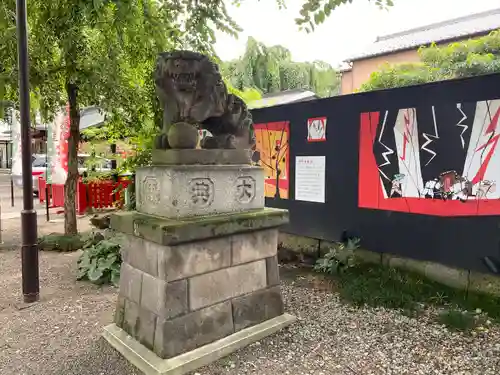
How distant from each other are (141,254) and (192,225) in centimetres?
62

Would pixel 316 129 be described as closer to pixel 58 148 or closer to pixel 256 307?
pixel 256 307

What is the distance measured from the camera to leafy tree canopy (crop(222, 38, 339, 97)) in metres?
21.3

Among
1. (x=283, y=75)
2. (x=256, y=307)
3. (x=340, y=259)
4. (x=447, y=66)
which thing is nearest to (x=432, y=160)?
(x=340, y=259)

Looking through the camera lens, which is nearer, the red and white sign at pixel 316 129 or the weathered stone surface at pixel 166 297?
the weathered stone surface at pixel 166 297

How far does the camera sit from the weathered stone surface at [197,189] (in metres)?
3.32

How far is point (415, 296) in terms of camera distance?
471 cm

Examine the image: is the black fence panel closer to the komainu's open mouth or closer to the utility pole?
the komainu's open mouth

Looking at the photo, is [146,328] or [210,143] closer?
[146,328]

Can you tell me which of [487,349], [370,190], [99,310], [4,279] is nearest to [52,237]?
[4,279]

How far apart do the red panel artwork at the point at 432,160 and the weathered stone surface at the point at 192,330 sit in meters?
2.89

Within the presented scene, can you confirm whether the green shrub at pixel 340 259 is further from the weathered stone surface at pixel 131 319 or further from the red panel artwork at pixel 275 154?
the weathered stone surface at pixel 131 319

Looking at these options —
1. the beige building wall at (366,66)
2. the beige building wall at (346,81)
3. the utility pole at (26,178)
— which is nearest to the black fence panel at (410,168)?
the utility pole at (26,178)

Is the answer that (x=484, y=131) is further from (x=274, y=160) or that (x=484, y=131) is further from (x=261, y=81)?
(x=261, y=81)

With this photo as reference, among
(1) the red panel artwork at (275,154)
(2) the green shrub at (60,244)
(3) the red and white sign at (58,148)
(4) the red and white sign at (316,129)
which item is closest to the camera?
(4) the red and white sign at (316,129)
